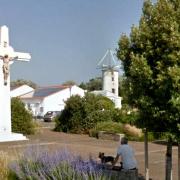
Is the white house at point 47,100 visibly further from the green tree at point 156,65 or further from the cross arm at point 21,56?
the green tree at point 156,65

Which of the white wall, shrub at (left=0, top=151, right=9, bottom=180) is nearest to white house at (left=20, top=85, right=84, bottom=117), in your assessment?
the white wall

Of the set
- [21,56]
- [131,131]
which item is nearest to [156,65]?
[21,56]

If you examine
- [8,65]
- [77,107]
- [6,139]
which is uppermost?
[8,65]

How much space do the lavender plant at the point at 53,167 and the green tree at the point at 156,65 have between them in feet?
4.55

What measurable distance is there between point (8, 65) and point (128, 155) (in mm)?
13803

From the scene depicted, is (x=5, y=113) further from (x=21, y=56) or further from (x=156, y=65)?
(x=156, y=65)

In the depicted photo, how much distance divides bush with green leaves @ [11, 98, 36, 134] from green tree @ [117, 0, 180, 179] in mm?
19221

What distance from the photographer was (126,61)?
8.03m

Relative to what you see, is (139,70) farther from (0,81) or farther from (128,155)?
(0,81)

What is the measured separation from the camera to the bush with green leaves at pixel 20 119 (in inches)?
1038

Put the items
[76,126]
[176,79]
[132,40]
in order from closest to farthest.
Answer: [176,79]
[132,40]
[76,126]

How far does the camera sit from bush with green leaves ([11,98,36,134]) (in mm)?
26359

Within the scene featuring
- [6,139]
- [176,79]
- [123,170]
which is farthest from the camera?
[6,139]

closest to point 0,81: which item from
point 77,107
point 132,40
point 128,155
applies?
point 77,107
